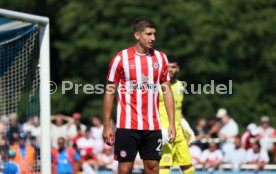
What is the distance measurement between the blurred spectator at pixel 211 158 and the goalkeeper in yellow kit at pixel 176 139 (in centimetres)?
789

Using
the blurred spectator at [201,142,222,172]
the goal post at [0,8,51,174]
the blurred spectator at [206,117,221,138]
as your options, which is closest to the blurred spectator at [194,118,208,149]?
the blurred spectator at [206,117,221,138]

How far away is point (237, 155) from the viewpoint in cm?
2295

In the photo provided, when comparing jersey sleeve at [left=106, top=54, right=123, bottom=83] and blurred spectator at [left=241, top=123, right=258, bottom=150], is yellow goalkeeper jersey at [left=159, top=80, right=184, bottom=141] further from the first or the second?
blurred spectator at [left=241, top=123, right=258, bottom=150]

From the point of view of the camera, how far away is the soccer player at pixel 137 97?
38.5 feet

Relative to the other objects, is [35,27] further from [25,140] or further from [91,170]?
[91,170]

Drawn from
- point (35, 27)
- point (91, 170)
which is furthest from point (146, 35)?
point (91, 170)

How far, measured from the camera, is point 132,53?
38.7 ft

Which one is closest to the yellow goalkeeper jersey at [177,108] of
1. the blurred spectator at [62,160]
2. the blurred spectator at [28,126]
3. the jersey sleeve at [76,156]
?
the blurred spectator at [28,126]

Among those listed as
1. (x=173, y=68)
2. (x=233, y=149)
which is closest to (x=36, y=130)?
(x=173, y=68)

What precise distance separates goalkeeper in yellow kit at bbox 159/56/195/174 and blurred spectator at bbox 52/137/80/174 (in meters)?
6.95

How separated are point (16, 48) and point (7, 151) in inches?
62.8

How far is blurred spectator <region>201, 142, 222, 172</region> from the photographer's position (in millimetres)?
22750

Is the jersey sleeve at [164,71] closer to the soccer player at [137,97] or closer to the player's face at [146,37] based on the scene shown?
the soccer player at [137,97]

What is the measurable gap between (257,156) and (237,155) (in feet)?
1.59
